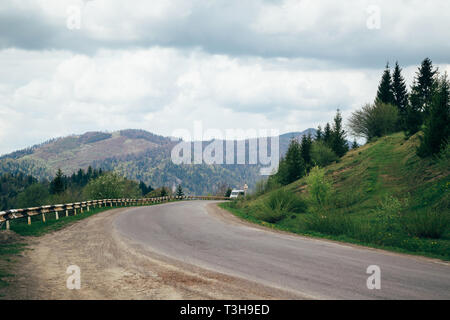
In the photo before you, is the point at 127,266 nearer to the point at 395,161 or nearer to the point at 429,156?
the point at 429,156

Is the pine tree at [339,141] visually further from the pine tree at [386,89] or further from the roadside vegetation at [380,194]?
the pine tree at [386,89]

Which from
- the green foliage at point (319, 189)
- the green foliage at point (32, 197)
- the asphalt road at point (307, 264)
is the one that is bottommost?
the green foliage at point (32, 197)

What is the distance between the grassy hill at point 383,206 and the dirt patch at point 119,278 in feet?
23.6

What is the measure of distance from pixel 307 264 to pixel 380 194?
1809cm

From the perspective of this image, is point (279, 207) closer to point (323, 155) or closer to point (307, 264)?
point (307, 264)

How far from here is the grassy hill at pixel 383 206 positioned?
13188 millimetres

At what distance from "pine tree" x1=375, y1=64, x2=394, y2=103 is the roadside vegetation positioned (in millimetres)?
21475

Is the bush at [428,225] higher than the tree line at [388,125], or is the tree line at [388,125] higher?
the tree line at [388,125]

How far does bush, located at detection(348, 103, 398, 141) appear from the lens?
177ft

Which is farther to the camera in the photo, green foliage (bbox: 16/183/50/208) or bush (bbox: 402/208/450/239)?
green foliage (bbox: 16/183/50/208)

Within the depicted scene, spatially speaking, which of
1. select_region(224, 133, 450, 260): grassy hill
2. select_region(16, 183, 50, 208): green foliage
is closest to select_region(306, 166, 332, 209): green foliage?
select_region(224, 133, 450, 260): grassy hill

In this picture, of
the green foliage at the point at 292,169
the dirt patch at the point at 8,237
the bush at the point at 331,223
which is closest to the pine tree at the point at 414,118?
the green foliage at the point at 292,169

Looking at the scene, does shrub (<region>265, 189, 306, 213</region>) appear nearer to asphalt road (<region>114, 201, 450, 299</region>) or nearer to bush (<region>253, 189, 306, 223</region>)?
bush (<region>253, 189, 306, 223</region>)
